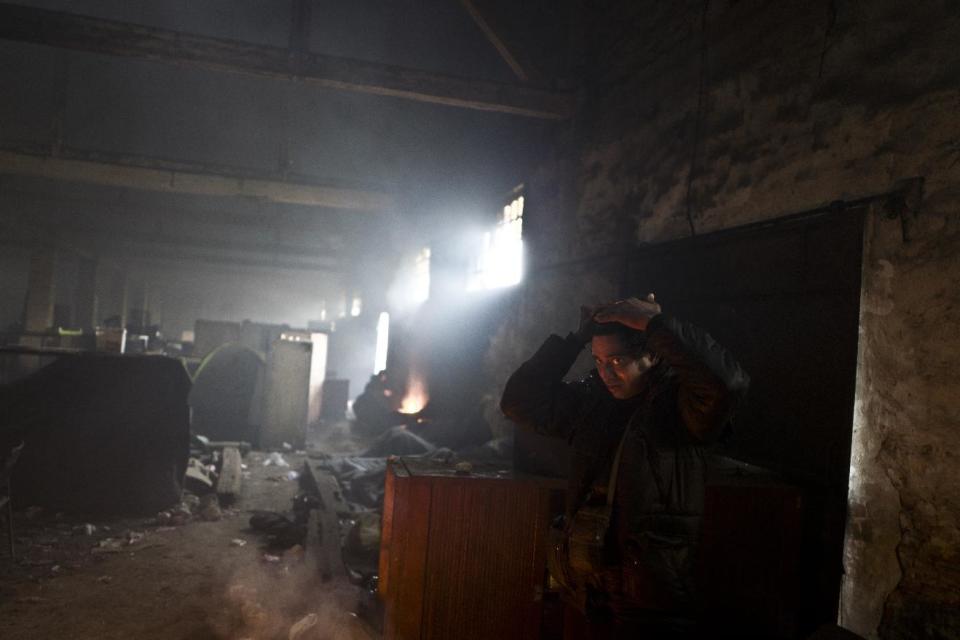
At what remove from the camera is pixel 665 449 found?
2.24m

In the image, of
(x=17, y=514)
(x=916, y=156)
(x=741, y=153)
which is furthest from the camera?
(x=17, y=514)

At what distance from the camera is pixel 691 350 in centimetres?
222

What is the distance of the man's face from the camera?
2.45 m

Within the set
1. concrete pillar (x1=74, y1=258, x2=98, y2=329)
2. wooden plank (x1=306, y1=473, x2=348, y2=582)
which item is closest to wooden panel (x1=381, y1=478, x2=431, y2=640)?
wooden plank (x1=306, y1=473, x2=348, y2=582)

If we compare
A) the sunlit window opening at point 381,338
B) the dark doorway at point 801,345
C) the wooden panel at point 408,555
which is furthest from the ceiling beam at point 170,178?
the wooden panel at point 408,555

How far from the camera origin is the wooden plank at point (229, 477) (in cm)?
748

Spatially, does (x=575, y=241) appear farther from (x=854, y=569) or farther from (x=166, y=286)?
(x=166, y=286)

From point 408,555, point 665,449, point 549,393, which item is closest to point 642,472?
point 665,449

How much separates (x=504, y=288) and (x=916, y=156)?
626 cm

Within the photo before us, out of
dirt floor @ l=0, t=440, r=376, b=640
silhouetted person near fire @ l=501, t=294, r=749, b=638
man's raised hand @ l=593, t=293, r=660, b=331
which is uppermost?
man's raised hand @ l=593, t=293, r=660, b=331

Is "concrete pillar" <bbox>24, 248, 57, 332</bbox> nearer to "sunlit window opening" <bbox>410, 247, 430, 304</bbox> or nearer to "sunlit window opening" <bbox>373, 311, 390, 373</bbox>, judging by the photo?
"sunlit window opening" <bbox>373, 311, 390, 373</bbox>

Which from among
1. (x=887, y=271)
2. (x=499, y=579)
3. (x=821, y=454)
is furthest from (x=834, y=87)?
(x=499, y=579)

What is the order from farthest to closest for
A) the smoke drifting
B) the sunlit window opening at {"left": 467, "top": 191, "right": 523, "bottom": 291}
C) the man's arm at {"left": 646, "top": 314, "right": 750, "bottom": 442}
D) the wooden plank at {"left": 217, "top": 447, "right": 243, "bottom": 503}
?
the sunlit window opening at {"left": 467, "top": 191, "right": 523, "bottom": 291}, the wooden plank at {"left": 217, "top": 447, "right": 243, "bottom": 503}, the smoke drifting, the man's arm at {"left": 646, "top": 314, "right": 750, "bottom": 442}

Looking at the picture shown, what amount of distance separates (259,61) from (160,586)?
502cm
